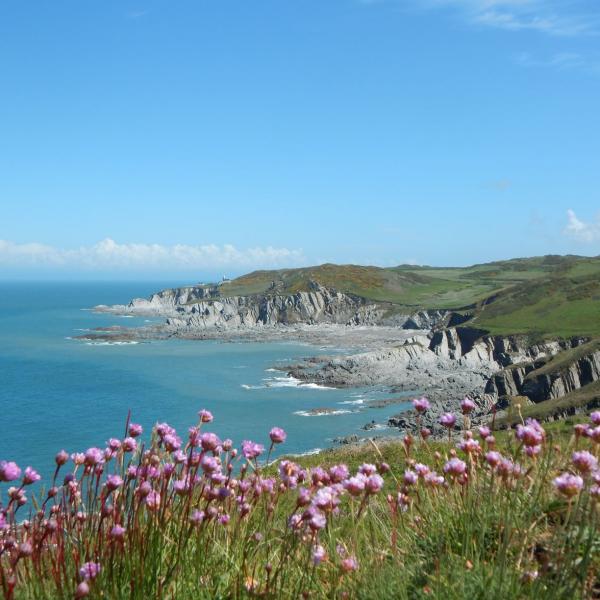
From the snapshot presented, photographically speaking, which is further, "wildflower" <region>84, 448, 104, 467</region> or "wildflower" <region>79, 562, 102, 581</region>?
"wildflower" <region>84, 448, 104, 467</region>

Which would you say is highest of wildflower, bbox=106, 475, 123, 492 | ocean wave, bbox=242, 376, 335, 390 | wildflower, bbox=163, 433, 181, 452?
wildflower, bbox=163, 433, 181, 452

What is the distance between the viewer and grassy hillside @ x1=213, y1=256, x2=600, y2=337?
91750mm

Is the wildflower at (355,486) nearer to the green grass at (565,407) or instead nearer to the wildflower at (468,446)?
the wildflower at (468,446)

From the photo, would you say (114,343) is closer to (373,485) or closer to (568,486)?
(373,485)

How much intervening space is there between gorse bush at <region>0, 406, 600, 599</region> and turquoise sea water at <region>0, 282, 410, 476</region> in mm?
40360

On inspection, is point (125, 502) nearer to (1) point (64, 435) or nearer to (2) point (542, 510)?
(2) point (542, 510)

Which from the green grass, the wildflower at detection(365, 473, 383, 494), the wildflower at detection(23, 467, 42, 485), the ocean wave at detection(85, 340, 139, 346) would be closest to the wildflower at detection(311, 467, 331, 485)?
the wildflower at detection(365, 473, 383, 494)

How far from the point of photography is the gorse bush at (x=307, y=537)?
130 inches

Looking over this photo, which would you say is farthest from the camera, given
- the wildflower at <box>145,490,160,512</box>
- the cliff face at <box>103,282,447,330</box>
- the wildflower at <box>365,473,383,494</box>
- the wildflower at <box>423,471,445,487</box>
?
the cliff face at <box>103,282,447,330</box>

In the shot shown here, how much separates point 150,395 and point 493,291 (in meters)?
102


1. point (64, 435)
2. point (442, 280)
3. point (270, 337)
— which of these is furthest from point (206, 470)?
point (442, 280)

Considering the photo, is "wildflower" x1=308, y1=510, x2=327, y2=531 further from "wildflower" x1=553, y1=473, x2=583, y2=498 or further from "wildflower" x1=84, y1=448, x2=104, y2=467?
"wildflower" x1=84, y1=448, x2=104, y2=467

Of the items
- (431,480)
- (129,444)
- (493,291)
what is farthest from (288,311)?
A: (129,444)

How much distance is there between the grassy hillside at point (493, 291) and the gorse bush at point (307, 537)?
8216 cm
